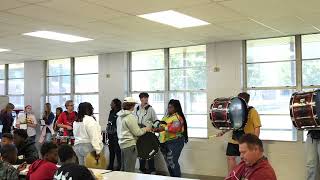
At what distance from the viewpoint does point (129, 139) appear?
5.48 m

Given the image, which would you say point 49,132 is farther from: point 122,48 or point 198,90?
point 198,90

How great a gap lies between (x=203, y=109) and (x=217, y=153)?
92 centimetres

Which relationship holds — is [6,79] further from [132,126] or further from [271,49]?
[271,49]

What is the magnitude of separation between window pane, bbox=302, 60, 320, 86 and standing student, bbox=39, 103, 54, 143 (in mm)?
5642

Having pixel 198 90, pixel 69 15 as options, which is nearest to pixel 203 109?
pixel 198 90

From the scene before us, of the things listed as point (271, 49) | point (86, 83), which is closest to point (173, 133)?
point (271, 49)

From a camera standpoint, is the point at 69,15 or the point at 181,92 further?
the point at 181,92

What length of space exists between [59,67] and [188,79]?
360 cm

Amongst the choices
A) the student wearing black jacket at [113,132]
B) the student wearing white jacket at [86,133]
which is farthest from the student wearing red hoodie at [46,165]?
the student wearing black jacket at [113,132]

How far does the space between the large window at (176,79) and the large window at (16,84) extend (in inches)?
144

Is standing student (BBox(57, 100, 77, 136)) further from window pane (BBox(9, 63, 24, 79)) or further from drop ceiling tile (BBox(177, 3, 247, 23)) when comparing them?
window pane (BBox(9, 63, 24, 79))

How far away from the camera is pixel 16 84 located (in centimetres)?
1062

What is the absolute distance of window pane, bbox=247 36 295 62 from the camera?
6.75 m

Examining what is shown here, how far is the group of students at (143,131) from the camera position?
5473 millimetres
